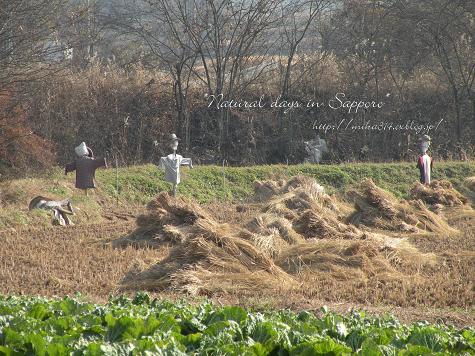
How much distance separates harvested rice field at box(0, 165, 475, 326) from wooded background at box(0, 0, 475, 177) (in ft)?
34.1

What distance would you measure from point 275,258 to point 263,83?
17.4 meters

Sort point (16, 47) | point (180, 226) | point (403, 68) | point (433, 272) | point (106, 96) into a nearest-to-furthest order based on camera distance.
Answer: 1. point (433, 272)
2. point (180, 226)
3. point (16, 47)
4. point (106, 96)
5. point (403, 68)

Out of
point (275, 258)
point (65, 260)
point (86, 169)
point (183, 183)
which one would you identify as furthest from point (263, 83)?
point (275, 258)

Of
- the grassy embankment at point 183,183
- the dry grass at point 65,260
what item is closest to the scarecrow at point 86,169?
the grassy embankment at point 183,183

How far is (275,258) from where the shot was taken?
431 inches

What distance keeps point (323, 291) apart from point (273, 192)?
841 cm

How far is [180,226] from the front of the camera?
13.0 meters

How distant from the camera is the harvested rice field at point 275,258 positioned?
9.32 m

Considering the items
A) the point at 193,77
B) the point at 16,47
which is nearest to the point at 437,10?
the point at 193,77

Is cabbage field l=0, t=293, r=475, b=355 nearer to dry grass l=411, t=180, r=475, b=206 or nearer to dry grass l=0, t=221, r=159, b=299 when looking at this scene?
dry grass l=0, t=221, r=159, b=299

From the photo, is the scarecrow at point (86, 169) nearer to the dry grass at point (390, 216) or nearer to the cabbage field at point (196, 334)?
the dry grass at point (390, 216)

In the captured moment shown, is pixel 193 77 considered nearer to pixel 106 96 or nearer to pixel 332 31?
pixel 106 96

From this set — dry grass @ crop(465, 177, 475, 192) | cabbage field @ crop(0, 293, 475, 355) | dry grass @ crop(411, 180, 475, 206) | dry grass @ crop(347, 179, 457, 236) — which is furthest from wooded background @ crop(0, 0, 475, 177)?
cabbage field @ crop(0, 293, 475, 355)

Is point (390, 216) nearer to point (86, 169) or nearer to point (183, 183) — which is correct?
point (86, 169)
